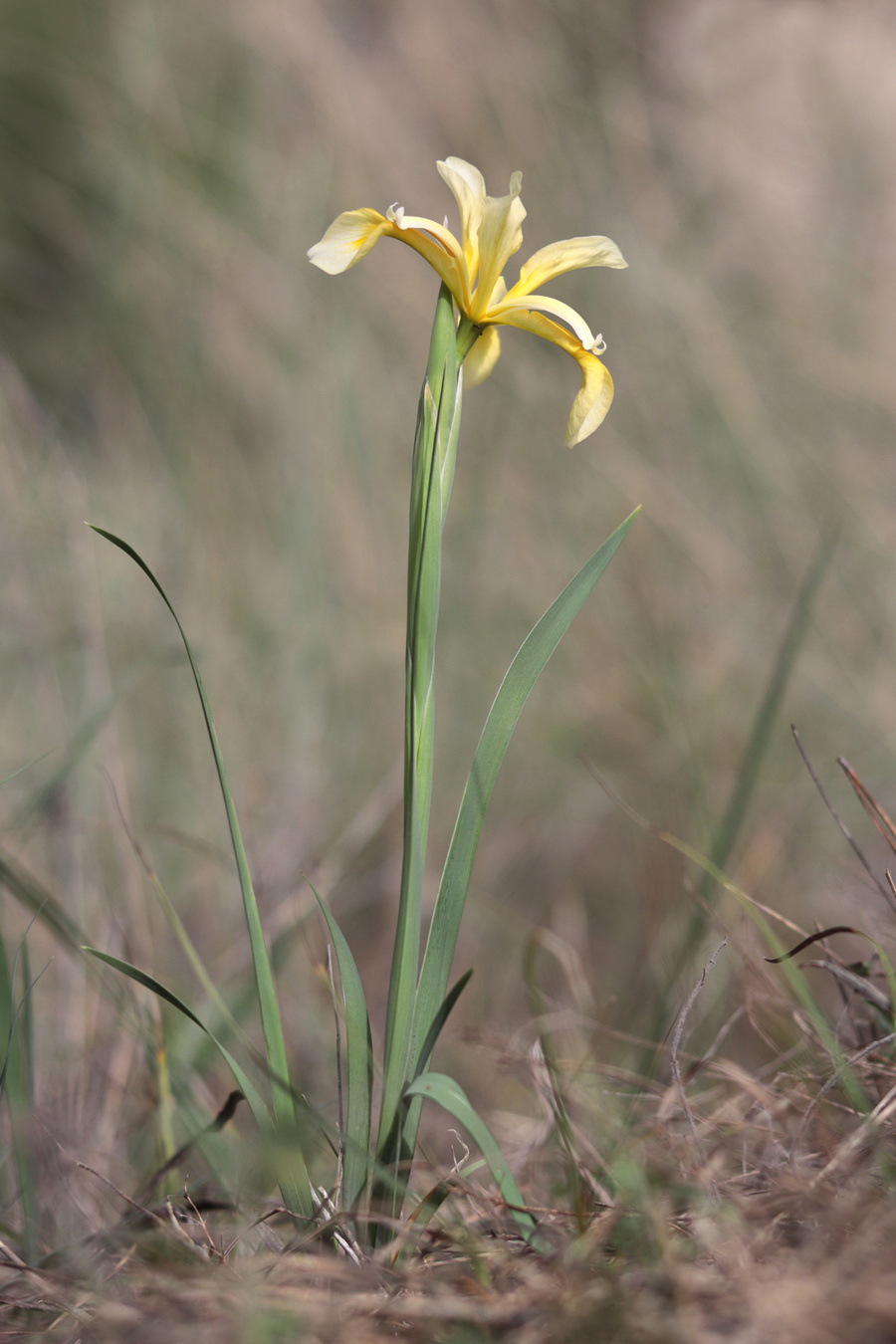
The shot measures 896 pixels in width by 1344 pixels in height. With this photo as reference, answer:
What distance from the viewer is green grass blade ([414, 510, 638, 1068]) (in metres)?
0.46

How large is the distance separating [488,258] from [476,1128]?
1.50 ft

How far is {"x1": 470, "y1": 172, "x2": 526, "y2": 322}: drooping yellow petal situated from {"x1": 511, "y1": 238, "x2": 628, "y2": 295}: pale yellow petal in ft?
0.07

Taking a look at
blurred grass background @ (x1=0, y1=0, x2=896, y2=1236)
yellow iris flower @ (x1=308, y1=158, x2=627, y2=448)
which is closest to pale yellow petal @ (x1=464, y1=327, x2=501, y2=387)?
yellow iris flower @ (x1=308, y1=158, x2=627, y2=448)

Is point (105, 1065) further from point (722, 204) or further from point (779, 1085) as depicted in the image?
point (722, 204)

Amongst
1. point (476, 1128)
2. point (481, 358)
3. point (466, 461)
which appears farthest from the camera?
point (466, 461)

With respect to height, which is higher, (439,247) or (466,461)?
(466,461)

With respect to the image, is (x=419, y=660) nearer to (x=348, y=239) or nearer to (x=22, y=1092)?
(x=348, y=239)

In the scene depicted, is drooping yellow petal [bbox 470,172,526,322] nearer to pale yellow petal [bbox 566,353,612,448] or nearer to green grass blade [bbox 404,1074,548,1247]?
pale yellow petal [bbox 566,353,612,448]

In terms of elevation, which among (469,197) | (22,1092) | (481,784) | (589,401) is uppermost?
(469,197)

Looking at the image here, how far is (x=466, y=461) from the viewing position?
77.7 inches

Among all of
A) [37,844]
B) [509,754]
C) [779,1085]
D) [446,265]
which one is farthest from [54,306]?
[779,1085]

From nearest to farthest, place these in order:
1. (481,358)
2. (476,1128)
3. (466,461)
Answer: (476,1128), (481,358), (466,461)

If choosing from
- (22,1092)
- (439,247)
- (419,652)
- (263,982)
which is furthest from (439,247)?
(22,1092)

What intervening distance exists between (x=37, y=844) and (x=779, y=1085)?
51.5 inches
